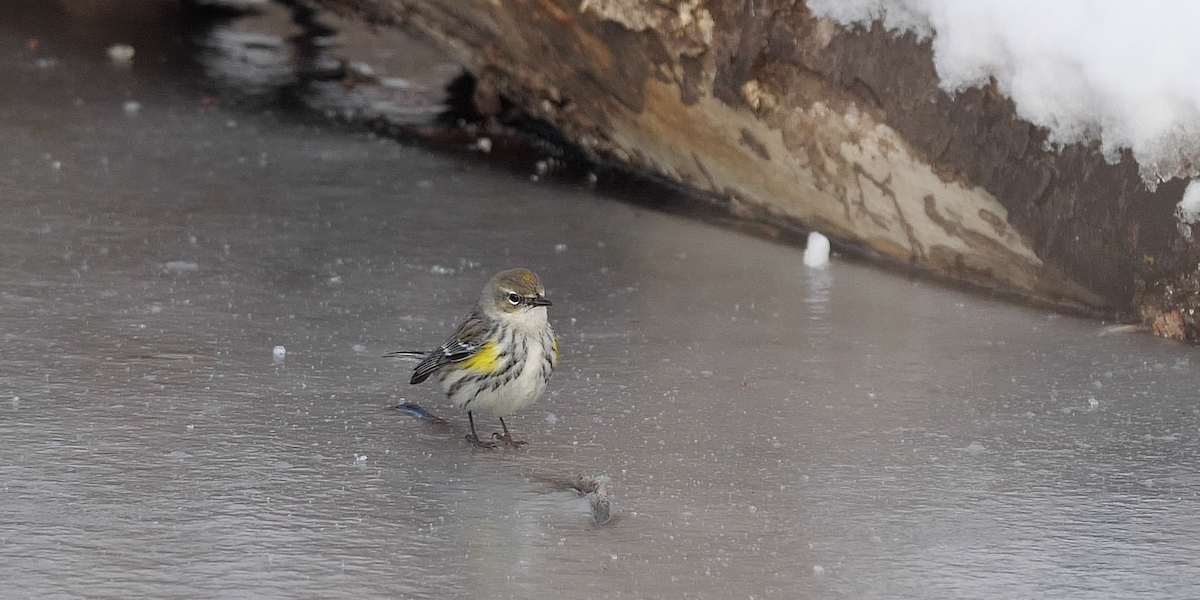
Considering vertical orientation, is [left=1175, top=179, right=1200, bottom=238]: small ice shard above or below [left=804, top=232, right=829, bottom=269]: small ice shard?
above

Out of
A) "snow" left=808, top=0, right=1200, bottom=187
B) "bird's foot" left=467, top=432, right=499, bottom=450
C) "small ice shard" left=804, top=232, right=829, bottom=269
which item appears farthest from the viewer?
"small ice shard" left=804, top=232, right=829, bottom=269

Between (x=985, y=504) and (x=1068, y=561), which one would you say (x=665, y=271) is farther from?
(x=1068, y=561)

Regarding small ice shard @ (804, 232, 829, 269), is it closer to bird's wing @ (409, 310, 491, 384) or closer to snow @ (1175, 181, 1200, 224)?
snow @ (1175, 181, 1200, 224)

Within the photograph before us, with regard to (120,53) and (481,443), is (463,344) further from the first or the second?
(120,53)

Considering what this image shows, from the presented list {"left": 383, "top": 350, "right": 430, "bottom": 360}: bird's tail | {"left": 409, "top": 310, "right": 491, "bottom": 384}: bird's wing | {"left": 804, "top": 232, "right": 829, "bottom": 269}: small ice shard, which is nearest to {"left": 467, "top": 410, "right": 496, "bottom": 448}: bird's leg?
{"left": 409, "top": 310, "right": 491, "bottom": 384}: bird's wing

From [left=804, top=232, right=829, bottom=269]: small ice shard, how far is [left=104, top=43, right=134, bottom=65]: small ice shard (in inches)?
217

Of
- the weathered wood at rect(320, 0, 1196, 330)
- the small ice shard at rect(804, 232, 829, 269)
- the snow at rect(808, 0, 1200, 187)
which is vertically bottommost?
the small ice shard at rect(804, 232, 829, 269)

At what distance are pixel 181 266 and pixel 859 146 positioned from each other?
114 inches

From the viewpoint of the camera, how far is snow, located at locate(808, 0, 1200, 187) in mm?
5164

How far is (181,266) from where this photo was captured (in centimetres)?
607

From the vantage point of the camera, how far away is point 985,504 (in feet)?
13.1

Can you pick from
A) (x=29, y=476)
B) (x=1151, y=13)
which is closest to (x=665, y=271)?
(x=1151, y=13)

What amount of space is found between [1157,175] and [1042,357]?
80 cm

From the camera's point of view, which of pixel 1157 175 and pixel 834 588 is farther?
pixel 1157 175
